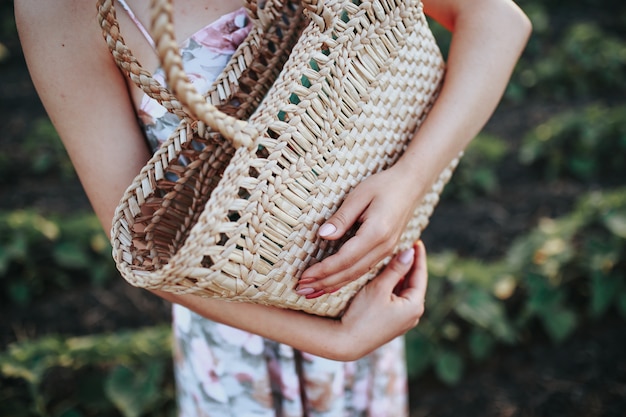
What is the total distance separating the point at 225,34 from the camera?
38.4 inches

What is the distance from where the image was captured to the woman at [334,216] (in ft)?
2.77

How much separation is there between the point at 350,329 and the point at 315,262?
17cm

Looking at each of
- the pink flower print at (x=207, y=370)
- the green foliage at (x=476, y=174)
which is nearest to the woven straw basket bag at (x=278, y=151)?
the pink flower print at (x=207, y=370)

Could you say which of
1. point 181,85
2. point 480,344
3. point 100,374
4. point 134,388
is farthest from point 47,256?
point 181,85

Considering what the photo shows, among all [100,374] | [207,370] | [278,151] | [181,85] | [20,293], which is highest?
[181,85]

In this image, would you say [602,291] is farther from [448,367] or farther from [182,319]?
[182,319]

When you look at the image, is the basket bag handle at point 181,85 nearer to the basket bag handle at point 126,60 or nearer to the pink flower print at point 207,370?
the basket bag handle at point 126,60

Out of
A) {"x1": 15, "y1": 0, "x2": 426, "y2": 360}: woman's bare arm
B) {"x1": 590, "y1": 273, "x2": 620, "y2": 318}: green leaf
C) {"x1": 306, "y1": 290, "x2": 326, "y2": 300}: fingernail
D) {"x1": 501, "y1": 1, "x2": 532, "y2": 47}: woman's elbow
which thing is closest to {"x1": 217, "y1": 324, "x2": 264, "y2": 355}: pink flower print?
{"x1": 15, "y1": 0, "x2": 426, "y2": 360}: woman's bare arm

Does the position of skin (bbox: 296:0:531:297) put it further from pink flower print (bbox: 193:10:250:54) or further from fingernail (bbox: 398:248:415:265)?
pink flower print (bbox: 193:10:250:54)

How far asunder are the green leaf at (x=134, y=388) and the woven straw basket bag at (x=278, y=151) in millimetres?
1405

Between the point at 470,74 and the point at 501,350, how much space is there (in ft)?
6.01

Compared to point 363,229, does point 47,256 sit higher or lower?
lower

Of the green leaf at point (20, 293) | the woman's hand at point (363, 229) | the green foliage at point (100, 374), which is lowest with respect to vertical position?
the green leaf at point (20, 293)

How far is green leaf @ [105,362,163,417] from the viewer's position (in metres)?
2.08
